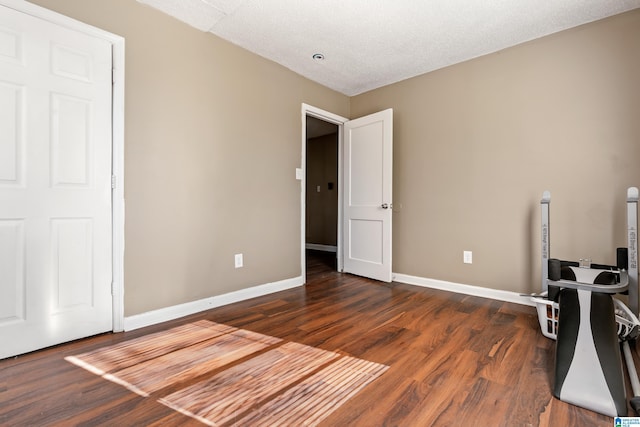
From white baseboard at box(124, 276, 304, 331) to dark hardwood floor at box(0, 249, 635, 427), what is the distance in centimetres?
8

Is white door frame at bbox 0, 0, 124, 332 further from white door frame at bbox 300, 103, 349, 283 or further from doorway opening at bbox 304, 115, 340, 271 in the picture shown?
doorway opening at bbox 304, 115, 340, 271

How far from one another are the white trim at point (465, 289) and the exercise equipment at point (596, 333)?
0.78 metres

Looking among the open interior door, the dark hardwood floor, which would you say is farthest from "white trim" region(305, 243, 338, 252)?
the dark hardwood floor

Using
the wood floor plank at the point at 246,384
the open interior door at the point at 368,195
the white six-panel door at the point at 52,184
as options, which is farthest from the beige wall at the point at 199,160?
the wood floor plank at the point at 246,384

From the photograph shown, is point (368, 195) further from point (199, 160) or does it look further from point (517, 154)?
point (199, 160)

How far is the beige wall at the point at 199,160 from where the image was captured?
7.43 feet

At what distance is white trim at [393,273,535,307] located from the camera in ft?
9.45

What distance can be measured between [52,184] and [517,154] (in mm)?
3595

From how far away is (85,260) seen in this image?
207 cm

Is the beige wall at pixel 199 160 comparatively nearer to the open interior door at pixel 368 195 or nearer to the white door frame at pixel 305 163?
the white door frame at pixel 305 163

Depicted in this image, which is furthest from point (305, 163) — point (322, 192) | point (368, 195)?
point (322, 192)

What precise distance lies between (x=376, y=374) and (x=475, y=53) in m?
3.02

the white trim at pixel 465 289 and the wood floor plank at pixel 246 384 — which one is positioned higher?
the white trim at pixel 465 289

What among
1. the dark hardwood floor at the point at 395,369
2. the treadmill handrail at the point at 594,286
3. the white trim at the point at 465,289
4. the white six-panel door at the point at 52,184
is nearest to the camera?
the dark hardwood floor at the point at 395,369
